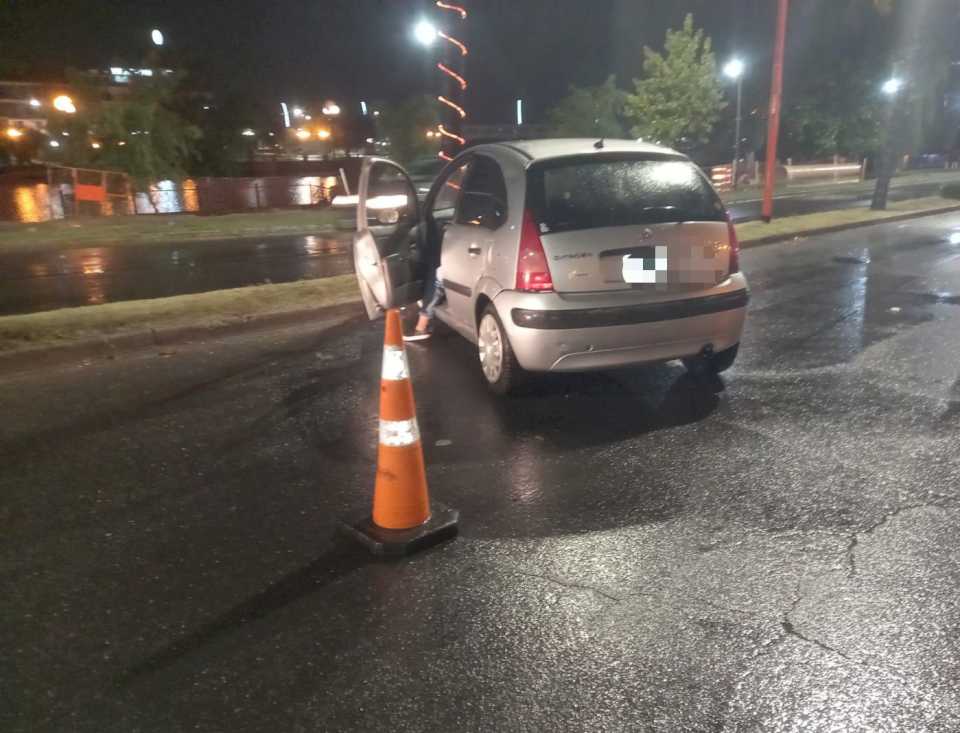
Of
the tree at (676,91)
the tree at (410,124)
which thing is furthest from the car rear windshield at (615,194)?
the tree at (410,124)

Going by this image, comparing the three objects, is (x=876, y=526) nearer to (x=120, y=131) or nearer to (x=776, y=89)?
(x=776, y=89)

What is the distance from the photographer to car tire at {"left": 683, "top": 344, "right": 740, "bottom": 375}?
233 inches

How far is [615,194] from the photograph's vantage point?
5.27m

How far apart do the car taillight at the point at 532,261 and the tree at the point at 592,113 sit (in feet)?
116

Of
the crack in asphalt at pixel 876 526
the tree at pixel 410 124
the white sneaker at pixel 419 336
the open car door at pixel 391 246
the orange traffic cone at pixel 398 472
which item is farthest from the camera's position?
the tree at pixel 410 124

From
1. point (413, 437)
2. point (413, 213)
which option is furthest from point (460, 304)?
point (413, 437)

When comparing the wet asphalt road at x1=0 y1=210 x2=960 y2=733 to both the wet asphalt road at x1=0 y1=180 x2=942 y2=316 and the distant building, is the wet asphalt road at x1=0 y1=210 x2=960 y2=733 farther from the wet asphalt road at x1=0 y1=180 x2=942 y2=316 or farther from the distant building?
the distant building

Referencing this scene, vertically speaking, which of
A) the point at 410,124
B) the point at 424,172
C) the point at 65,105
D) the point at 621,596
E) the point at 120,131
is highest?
the point at 65,105

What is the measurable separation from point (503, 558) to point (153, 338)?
512 centimetres

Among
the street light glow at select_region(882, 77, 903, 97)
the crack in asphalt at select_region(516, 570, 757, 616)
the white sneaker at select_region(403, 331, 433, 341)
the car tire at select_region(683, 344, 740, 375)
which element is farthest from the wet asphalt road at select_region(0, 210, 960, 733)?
the street light glow at select_region(882, 77, 903, 97)

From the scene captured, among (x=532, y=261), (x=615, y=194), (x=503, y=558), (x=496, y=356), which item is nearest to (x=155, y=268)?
(x=496, y=356)

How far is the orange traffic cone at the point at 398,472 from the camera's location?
12.3ft

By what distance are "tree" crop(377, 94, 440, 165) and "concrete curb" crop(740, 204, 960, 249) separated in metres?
20.2

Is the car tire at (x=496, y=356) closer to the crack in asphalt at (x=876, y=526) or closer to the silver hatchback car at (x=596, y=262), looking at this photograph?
the silver hatchback car at (x=596, y=262)
